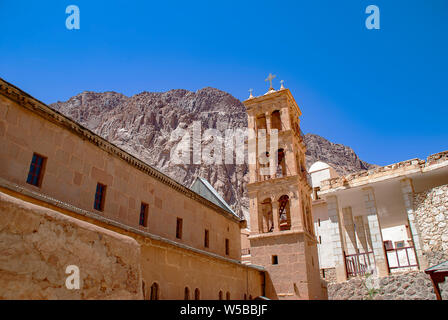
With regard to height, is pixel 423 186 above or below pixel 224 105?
below

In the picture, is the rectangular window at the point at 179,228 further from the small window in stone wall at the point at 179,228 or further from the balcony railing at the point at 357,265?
the balcony railing at the point at 357,265

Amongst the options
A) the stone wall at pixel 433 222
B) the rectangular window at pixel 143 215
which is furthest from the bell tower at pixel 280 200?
the rectangular window at pixel 143 215

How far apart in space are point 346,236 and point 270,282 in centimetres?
926

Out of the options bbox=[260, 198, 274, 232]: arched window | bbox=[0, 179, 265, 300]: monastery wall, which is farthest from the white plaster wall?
bbox=[0, 179, 265, 300]: monastery wall

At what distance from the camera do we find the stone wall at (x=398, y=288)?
19312 mm

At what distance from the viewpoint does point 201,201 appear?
19.9m

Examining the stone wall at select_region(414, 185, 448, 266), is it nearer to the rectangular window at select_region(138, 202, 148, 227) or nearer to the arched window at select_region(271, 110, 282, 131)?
the arched window at select_region(271, 110, 282, 131)

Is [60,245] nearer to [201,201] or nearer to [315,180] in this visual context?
[201,201]

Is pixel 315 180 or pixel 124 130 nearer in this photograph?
pixel 315 180

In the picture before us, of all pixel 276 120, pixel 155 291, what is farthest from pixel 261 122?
pixel 155 291

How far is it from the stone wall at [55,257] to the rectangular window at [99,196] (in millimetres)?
8702

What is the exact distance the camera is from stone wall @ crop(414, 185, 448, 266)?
20438 mm

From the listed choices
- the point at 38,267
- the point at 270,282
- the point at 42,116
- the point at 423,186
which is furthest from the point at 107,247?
the point at 423,186

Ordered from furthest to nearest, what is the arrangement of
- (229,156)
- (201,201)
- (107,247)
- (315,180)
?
(229,156), (315,180), (201,201), (107,247)
